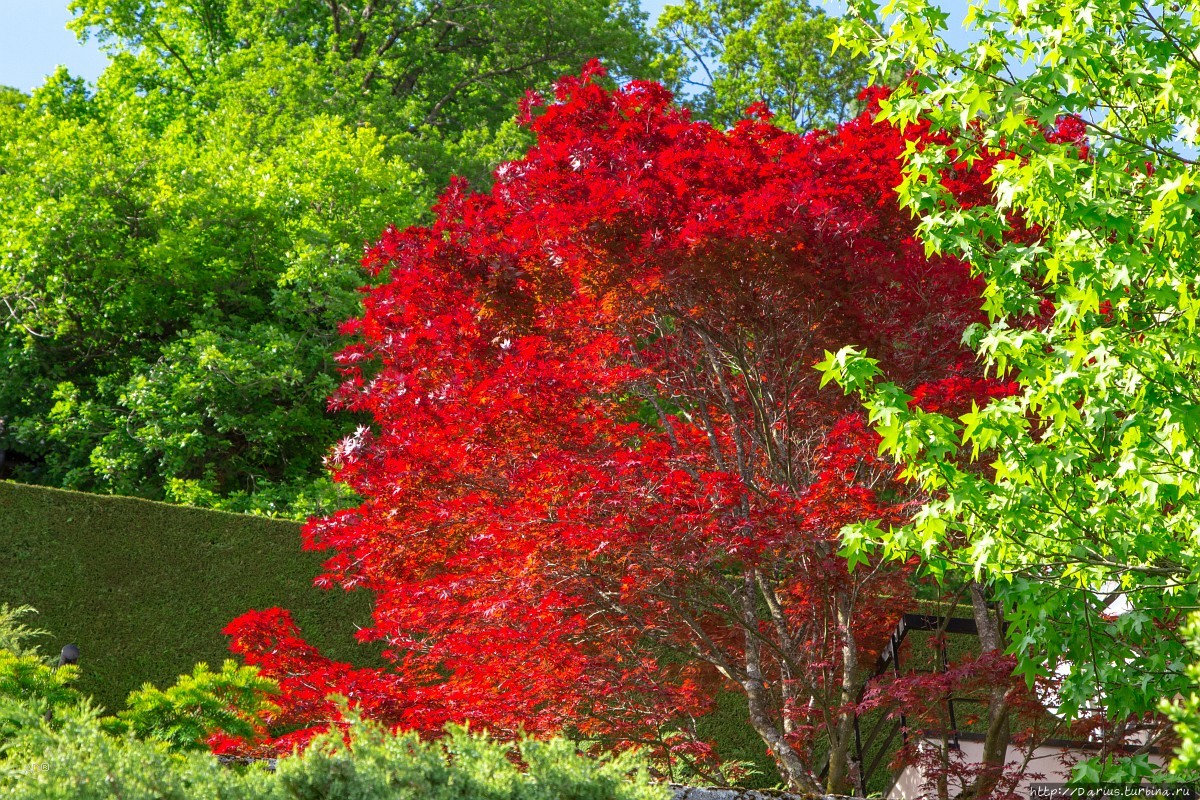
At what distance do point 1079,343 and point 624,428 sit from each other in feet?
10.0

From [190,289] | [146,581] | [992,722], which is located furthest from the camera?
[190,289]

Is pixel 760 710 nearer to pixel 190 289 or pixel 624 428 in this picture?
pixel 624 428

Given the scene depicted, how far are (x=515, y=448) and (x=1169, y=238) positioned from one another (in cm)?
340

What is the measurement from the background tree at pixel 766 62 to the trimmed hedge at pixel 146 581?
615 inches

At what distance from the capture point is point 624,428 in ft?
21.3

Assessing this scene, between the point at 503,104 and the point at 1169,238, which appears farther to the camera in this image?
the point at 503,104

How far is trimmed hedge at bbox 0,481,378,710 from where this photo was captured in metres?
8.82

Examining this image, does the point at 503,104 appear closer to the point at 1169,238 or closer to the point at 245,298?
the point at 245,298

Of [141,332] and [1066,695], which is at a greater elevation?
[141,332]

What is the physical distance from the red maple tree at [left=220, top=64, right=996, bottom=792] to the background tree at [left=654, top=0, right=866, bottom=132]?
54.3 ft

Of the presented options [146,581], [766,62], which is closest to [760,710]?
[146,581]

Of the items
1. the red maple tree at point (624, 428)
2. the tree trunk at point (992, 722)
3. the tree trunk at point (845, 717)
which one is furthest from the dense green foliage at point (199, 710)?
the tree trunk at point (992, 722)

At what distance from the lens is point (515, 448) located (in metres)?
6.06

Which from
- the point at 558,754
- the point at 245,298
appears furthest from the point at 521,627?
the point at 245,298
